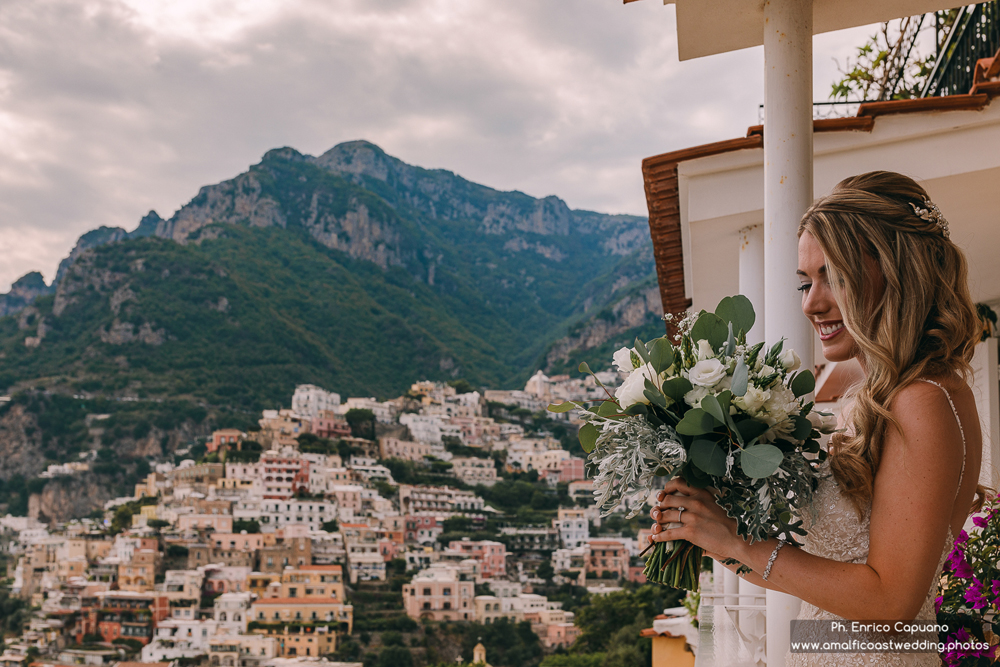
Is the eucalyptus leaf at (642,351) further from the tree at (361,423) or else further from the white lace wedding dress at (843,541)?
the tree at (361,423)

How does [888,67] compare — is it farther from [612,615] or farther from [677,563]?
[612,615]

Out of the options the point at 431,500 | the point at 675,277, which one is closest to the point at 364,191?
the point at 431,500

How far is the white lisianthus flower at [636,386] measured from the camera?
1009 mm

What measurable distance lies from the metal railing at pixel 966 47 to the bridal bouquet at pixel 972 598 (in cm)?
257

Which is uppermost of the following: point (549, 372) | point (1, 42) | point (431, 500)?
point (1, 42)

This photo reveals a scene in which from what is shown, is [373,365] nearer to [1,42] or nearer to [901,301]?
[1,42]

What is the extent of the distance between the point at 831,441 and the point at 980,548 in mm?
1186

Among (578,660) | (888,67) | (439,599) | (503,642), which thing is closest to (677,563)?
(888,67)

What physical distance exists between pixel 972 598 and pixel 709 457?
1.20 m

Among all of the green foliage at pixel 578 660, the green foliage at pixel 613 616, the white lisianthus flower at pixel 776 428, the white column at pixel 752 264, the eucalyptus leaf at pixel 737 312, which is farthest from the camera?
the green foliage at pixel 613 616

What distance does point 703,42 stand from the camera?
1827 millimetres

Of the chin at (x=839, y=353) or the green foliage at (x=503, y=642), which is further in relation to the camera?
the green foliage at (x=503, y=642)

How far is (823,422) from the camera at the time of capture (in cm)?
105

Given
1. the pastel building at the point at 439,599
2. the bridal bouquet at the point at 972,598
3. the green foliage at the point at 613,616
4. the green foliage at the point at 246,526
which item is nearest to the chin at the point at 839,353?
the bridal bouquet at the point at 972,598
